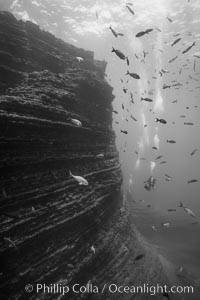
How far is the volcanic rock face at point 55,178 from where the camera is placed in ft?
21.6

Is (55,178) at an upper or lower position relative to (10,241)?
upper

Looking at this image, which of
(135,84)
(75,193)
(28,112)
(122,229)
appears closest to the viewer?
(28,112)

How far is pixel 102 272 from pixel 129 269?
1847mm

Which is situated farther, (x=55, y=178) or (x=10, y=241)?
(x=55, y=178)

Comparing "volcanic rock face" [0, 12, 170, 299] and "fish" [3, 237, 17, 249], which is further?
"volcanic rock face" [0, 12, 170, 299]

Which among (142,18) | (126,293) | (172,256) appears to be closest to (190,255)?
(172,256)

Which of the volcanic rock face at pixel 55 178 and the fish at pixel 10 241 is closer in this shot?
the fish at pixel 10 241

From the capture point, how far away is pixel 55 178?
793cm

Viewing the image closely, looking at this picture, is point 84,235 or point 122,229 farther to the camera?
point 122,229

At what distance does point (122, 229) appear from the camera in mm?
11234

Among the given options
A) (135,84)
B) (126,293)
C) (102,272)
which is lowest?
(126,293)

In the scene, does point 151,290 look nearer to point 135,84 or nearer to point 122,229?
point 122,229

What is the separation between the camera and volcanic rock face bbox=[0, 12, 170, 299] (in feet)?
21.6

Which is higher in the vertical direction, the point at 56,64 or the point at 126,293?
the point at 56,64
